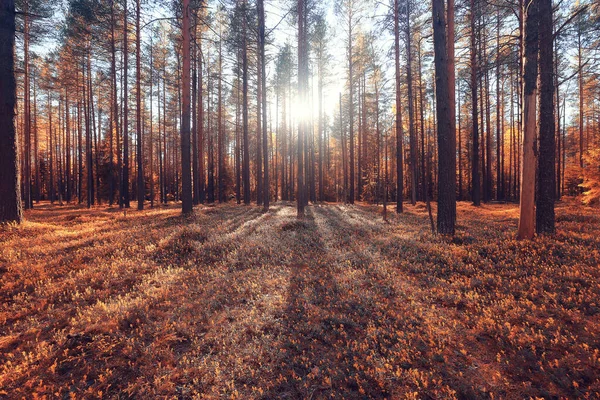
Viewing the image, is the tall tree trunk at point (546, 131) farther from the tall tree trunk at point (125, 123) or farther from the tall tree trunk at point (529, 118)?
the tall tree trunk at point (125, 123)

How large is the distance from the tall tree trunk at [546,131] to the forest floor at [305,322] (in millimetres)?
716

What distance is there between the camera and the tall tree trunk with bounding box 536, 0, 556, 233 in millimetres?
7098

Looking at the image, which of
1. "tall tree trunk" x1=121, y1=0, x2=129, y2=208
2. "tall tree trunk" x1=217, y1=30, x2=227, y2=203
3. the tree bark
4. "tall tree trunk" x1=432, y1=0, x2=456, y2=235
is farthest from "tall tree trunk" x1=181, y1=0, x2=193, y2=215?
"tall tree trunk" x1=217, y1=30, x2=227, y2=203

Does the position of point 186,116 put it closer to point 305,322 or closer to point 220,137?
point 305,322

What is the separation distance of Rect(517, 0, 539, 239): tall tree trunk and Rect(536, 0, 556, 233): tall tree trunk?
1.47 feet

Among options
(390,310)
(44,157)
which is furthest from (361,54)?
(44,157)

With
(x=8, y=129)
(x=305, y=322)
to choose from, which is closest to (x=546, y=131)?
(x=305, y=322)

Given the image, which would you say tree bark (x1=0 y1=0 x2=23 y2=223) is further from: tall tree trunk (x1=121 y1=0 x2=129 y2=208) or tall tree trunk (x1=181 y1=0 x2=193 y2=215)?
tall tree trunk (x1=121 y1=0 x2=129 y2=208)

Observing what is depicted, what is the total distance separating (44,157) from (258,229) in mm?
55039

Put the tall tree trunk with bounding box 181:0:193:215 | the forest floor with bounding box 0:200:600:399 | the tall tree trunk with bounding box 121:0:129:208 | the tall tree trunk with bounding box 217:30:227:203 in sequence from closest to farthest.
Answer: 1. the forest floor with bounding box 0:200:600:399
2. the tall tree trunk with bounding box 181:0:193:215
3. the tall tree trunk with bounding box 121:0:129:208
4. the tall tree trunk with bounding box 217:30:227:203

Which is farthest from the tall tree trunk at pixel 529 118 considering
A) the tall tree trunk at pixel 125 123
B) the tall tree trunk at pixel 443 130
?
the tall tree trunk at pixel 125 123

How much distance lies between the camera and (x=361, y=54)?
22.9 metres

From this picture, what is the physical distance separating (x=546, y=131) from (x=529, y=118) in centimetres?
111

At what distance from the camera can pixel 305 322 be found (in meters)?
3.87
